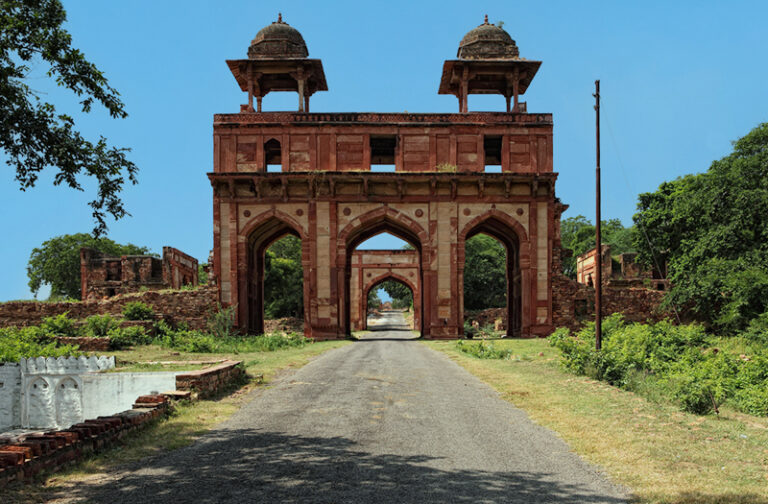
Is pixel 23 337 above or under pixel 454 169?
under

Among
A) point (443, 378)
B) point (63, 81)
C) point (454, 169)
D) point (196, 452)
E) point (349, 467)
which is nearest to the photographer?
point (349, 467)

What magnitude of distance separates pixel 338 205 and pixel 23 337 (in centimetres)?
1367

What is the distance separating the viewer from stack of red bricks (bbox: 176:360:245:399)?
30.8ft

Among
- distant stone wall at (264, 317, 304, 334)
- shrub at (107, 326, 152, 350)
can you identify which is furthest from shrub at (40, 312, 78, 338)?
distant stone wall at (264, 317, 304, 334)

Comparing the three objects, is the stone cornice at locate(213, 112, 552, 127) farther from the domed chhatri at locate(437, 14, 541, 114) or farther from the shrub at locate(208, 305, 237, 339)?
the shrub at locate(208, 305, 237, 339)

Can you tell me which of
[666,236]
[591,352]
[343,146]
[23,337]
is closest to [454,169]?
[343,146]

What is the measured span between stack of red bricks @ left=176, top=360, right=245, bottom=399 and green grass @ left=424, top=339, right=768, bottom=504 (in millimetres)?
4632

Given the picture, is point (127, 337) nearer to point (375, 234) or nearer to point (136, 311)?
point (136, 311)

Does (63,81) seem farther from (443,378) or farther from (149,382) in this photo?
(443,378)

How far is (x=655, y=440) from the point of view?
6.75 m

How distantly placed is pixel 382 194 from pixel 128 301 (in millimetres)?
11583

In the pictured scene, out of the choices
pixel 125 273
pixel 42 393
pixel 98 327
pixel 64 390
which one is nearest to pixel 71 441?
pixel 64 390

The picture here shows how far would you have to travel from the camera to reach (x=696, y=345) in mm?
16344

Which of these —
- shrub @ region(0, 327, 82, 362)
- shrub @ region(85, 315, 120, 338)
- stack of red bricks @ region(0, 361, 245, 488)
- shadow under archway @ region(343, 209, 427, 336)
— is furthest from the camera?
shadow under archway @ region(343, 209, 427, 336)
